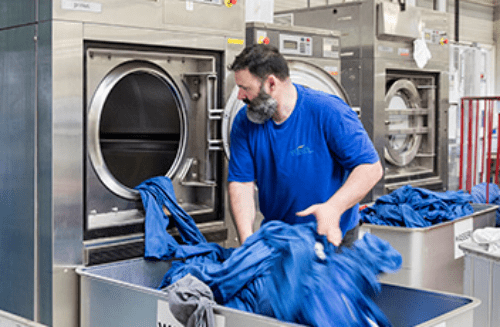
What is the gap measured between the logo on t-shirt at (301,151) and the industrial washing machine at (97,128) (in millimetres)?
684

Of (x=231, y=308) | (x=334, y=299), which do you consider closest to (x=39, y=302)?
(x=231, y=308)

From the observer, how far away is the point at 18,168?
2906 millimetres

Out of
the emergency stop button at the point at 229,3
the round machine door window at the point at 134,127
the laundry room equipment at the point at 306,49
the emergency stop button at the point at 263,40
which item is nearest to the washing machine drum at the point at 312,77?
Answer: the laundry room equipment at the point at 306,49

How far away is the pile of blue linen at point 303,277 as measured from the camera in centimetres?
198

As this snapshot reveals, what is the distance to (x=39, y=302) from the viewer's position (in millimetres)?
2865

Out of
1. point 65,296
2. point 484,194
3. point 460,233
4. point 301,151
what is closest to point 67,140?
point 65,296

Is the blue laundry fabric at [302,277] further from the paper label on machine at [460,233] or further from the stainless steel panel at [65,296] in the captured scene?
the paper label on machine at [460,233]

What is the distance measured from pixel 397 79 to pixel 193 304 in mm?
3775

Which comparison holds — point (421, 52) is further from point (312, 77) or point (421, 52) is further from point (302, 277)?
point (302, 277)

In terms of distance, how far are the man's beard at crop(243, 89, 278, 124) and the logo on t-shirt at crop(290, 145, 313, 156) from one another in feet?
0.59

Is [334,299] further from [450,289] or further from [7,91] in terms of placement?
[450,289]

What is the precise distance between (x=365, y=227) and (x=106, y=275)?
1883 mm

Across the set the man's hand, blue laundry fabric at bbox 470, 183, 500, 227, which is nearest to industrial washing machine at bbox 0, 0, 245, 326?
the man's hand

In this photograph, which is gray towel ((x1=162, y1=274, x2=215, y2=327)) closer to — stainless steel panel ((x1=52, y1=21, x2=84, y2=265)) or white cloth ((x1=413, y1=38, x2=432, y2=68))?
stainless steel panel ((x1=52, y1=21, x2=84, y2=265))
